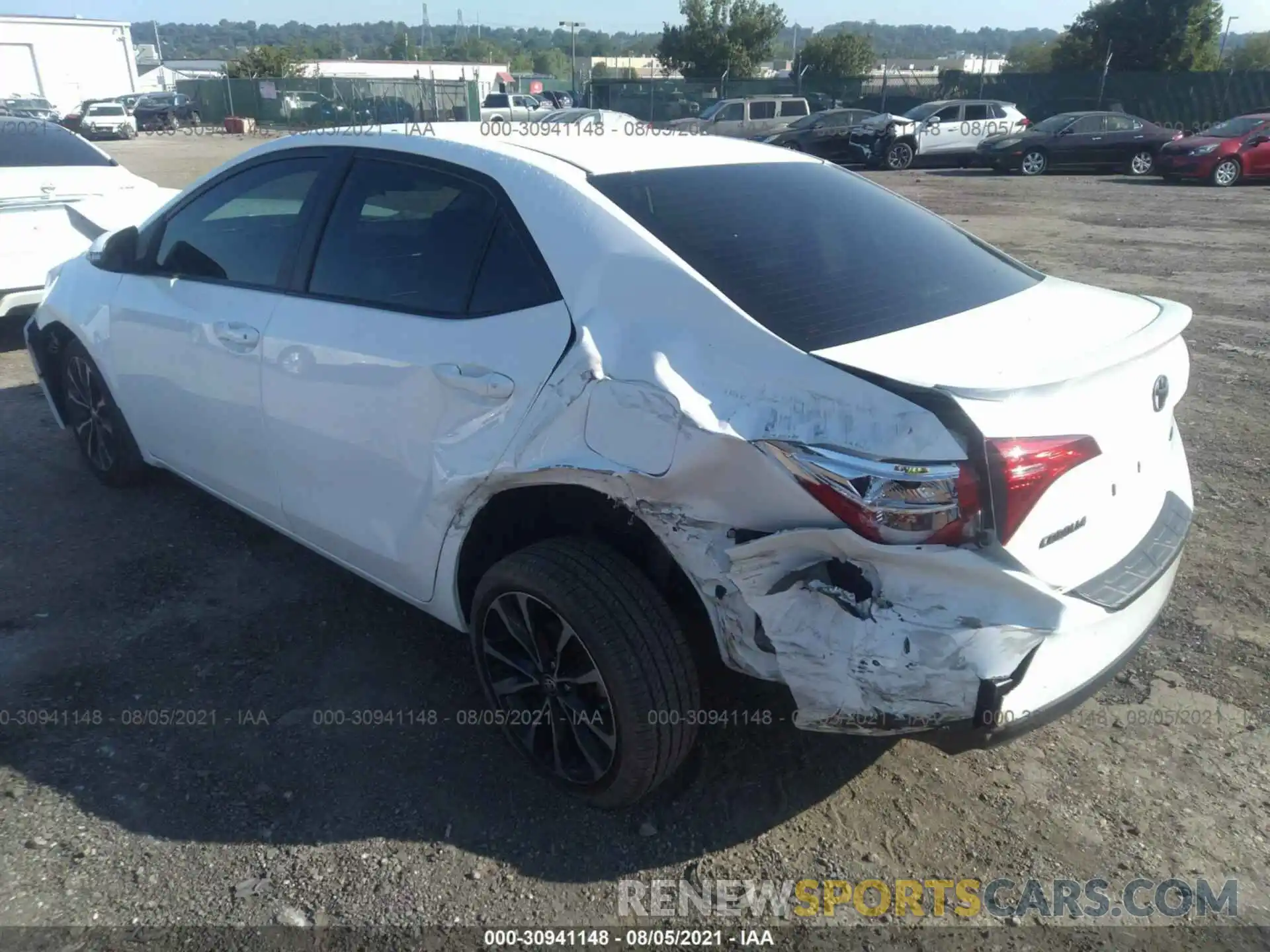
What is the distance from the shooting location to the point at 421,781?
2775 millimetres

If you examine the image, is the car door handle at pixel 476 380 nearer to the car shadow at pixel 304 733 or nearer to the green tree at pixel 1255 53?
the car shadow at pixel 304 733

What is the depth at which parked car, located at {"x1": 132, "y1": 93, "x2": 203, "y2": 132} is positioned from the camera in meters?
41.6

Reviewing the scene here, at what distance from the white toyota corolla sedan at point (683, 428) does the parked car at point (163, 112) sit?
44549 mm

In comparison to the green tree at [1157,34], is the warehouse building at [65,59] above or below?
below

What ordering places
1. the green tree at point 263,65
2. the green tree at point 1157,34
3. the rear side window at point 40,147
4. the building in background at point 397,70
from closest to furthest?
the rear side window at point 40,147 < the green tree at point 1157,34 < the green tree at point 263,65 < the building in background at point 397,70

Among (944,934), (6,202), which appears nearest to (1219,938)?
(944,934)

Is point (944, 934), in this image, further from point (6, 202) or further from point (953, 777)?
point (6, 202)

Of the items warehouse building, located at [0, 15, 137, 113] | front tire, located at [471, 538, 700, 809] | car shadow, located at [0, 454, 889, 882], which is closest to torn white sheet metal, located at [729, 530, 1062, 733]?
front tire, located at [471, 538, 700, 809]

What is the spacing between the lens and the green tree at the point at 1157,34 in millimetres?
39094

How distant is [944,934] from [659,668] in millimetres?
926

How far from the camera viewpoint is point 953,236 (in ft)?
10.5

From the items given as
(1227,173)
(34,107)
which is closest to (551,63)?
(34,107)

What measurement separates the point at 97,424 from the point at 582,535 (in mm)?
3131

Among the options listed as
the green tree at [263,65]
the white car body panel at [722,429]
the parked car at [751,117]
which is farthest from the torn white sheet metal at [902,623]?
the green tree at [263,65]
